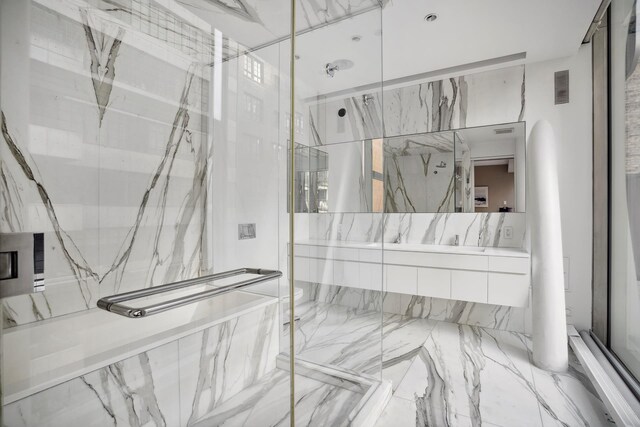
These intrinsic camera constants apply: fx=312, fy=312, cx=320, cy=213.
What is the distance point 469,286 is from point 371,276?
1187 millimetres

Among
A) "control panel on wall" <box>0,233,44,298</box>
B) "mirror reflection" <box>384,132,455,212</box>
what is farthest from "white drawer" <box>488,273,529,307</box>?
"control panel on wall" <box>0,233,44,298</box>

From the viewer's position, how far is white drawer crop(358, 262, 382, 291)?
1817 millimetres

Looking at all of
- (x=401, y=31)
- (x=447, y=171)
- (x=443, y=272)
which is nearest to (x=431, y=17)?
(x=401, y=31)

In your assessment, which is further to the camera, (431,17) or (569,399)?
(431,17)

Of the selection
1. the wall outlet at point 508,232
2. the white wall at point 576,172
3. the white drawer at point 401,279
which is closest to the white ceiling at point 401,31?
the white wall at point 576,172

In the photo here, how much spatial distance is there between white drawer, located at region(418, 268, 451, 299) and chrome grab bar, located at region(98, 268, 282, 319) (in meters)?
1.86

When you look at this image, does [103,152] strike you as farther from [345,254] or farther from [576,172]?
[576,172]

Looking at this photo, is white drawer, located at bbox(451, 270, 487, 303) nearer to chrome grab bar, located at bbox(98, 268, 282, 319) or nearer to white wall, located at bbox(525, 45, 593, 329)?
white wall, located at bbox(525, 45, 593, 329)

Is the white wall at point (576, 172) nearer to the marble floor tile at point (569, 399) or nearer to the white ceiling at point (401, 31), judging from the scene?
the white ceiling at point (401, 31)

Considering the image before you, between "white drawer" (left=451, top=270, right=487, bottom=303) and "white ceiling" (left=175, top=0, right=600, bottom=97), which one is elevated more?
"white ceiling" (left=175, top=0, right=600, bottom=97)

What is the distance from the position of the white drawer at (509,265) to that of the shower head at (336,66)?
190 centimetres

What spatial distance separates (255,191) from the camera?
1320 millimetres

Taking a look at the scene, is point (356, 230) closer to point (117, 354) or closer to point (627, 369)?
point (117, 354)

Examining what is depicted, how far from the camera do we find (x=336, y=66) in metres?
1.58
